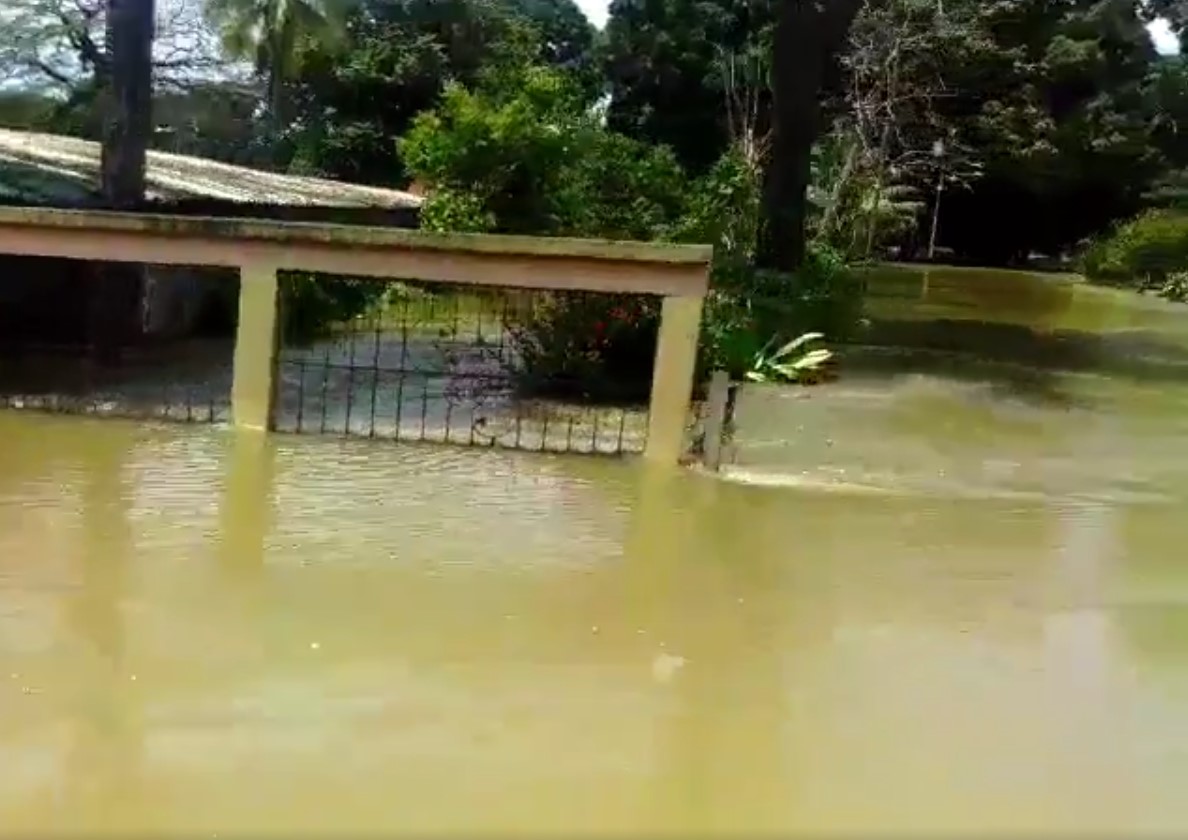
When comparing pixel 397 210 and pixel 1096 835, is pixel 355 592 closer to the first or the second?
pixel 1096 835

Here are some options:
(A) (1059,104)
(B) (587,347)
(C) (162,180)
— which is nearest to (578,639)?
(B) (587,347)

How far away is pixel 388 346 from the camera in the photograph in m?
18.6

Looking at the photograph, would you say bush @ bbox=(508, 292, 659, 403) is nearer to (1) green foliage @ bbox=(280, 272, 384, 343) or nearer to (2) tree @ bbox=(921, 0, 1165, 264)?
(1) green foliage @ bbox=(280, 272, 384, 343)

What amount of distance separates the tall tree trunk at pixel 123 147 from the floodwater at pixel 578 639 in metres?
3.69

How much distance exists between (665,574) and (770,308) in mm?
10136

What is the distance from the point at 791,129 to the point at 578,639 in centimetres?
1517

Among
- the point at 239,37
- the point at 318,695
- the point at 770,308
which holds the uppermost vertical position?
the point at 239,37

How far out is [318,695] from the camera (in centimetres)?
646

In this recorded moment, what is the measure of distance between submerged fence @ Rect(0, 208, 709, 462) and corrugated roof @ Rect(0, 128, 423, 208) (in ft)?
3.71

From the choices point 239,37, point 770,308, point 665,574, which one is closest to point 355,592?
point 665,574

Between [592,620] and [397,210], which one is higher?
[397,210]

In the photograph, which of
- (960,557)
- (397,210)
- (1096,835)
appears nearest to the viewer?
(1096,835)

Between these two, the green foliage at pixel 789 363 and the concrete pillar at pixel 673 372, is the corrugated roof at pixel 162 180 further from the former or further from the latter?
the concrete pillar at pixel 673 372

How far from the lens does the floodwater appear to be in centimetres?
566
